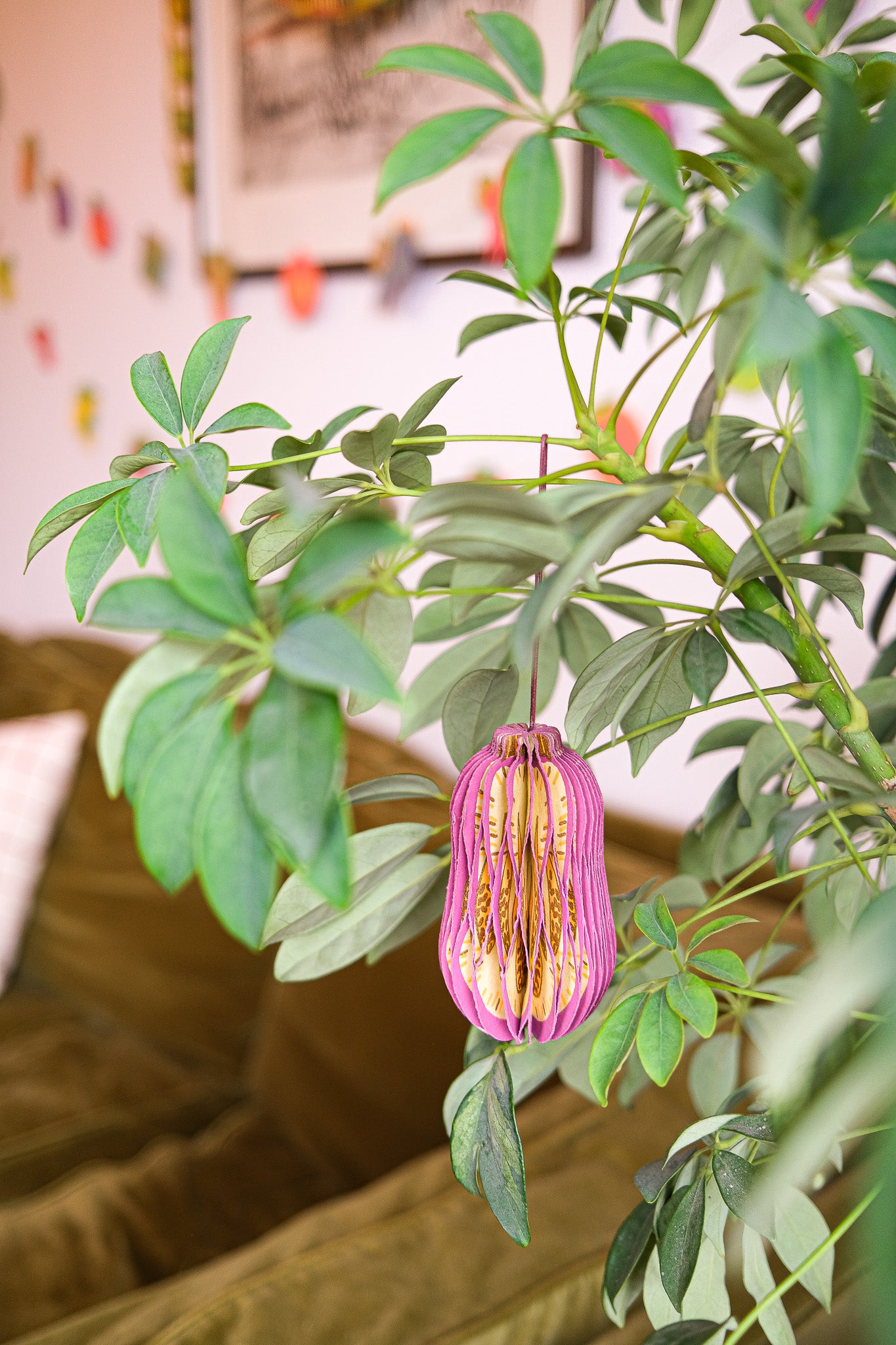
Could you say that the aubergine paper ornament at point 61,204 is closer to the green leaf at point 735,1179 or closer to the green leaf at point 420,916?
the green leaf at point 420,916

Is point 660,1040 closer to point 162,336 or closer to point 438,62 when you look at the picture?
point 438,62

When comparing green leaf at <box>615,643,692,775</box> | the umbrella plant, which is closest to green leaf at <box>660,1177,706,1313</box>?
the umbrella plant

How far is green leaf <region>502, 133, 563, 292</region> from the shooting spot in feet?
1.09

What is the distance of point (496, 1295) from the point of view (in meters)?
0.71

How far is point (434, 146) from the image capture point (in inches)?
13.7

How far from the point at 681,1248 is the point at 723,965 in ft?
0.42

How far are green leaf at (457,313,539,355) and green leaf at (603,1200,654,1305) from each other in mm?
458

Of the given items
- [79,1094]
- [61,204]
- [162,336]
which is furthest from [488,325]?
[61,204]

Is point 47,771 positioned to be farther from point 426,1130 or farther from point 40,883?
point 426,1130

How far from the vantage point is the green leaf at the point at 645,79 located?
1.08ft

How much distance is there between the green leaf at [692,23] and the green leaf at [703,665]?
331 millimetres

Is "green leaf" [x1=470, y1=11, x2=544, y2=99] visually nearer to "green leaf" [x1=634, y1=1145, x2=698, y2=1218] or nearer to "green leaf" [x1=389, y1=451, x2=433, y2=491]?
"green leaf" [x1=389, y1=451, x2=433, y2=491]

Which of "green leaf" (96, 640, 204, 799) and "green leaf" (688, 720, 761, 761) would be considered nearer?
"green leaf" (96, 640, 204, 799)

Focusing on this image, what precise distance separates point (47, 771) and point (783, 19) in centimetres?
149
